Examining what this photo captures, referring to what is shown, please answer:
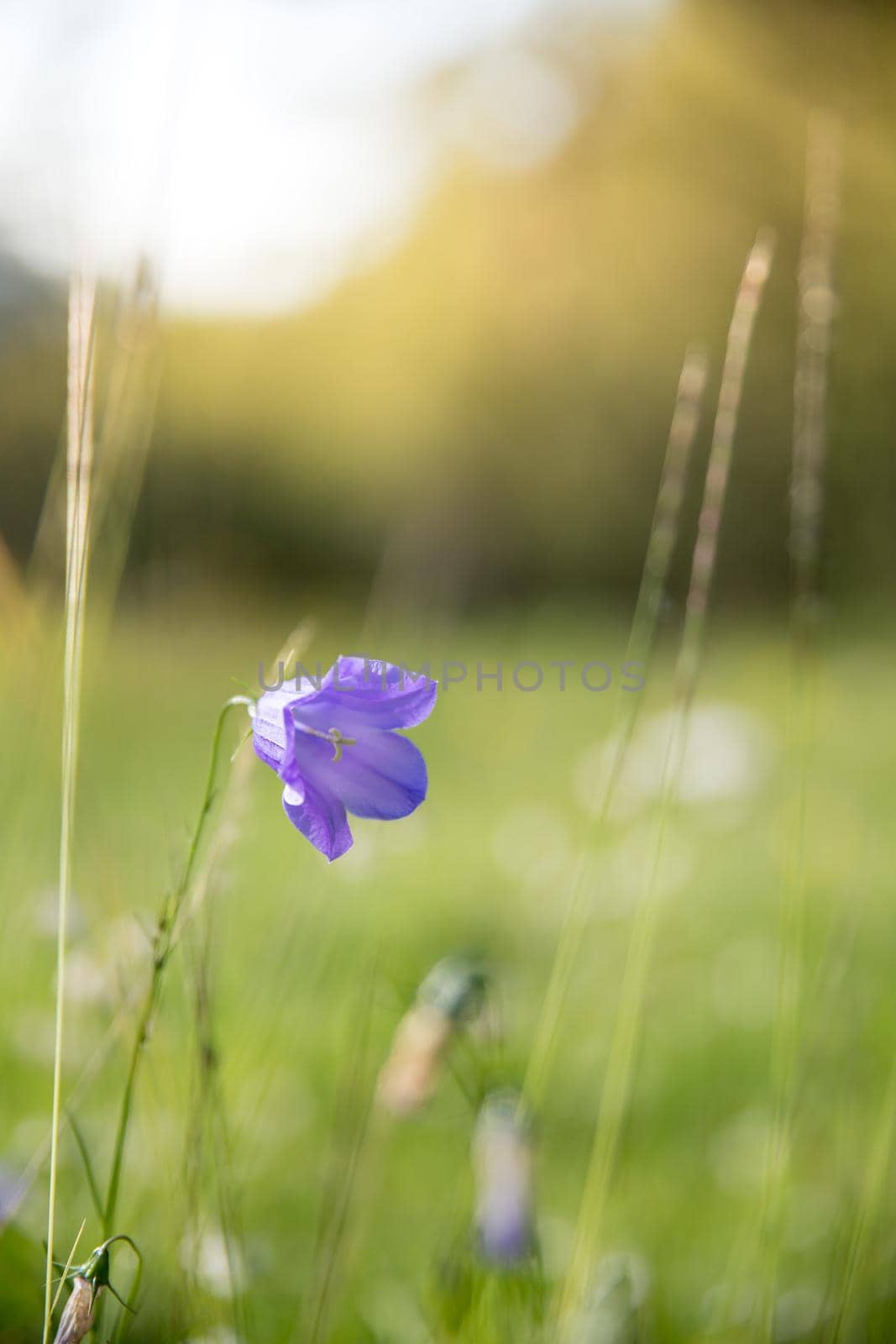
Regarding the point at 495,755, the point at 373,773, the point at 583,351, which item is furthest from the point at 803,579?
the point at 583,351

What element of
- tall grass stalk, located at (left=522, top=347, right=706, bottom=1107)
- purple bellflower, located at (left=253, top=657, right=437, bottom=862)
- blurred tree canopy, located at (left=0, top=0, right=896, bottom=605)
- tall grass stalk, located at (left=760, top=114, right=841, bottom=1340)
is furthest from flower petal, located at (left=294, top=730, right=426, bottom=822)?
blurred tree canopy, located at (left=0, top=0, right=896, bottom=605)

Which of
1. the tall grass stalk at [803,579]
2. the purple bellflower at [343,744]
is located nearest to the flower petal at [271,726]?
the purple bellflower at [343,744]

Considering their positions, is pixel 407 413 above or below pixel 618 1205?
above

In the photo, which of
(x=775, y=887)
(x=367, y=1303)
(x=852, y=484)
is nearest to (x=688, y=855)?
(x=775, y=887)

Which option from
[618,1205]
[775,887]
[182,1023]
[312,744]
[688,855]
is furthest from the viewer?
[688,855]

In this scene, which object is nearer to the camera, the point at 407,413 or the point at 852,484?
the point at 852,484

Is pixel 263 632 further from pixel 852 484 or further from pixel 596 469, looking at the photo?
pixel 852 484

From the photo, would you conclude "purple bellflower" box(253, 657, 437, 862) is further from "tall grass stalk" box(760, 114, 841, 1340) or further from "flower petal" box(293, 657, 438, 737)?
"tall grass stalk" box(760, 114, 841, 1340)
